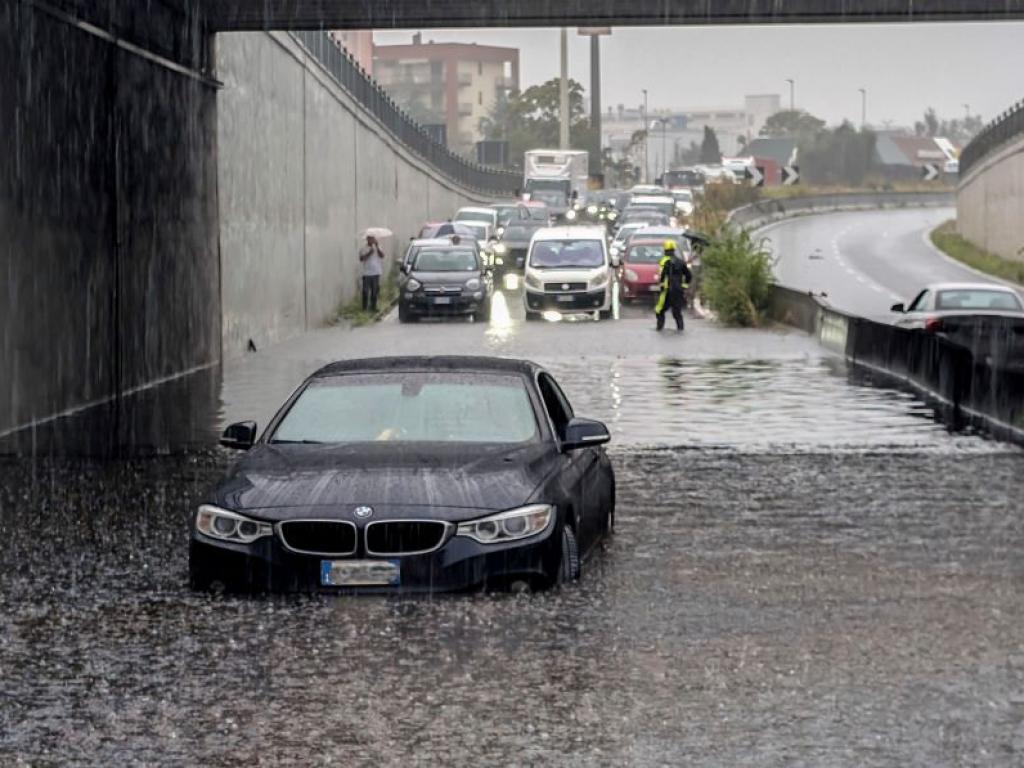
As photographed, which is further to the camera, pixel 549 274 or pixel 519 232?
pixel 519 232

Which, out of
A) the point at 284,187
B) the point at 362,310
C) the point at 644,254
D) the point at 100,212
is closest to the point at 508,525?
the point at 100,212

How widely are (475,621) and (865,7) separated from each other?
1969 cm

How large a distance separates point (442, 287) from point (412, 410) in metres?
33.3

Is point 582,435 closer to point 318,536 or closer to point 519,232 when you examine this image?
point 318,536

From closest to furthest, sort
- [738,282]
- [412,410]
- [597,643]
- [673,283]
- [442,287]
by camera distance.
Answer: [597,643]
[412,410]
[673,283]
[738,282]
[442,287]

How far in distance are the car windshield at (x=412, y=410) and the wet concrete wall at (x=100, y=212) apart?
9.73m

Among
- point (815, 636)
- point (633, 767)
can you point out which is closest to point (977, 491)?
point (815, 636)

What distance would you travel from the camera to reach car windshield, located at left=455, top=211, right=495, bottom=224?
70.3m

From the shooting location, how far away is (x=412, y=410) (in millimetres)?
12086

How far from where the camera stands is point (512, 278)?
199 ft

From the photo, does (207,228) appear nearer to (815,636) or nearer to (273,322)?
(273,322)

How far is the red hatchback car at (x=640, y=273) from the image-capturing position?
161 ft

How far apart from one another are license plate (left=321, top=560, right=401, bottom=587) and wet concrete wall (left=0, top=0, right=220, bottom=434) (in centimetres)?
1141

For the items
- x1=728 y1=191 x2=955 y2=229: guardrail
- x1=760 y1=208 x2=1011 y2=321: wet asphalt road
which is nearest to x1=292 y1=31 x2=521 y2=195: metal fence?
x1=760 y1=208 x2=1011 y2=321: wet asphalt road
